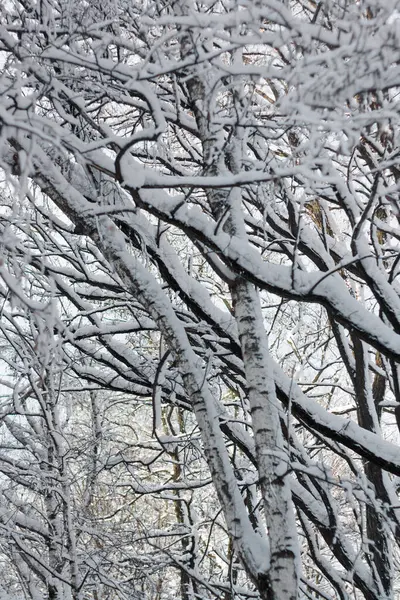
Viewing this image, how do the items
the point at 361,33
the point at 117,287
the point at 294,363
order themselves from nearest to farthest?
the point at 361,33
the point at 117,287
the point at 294,363

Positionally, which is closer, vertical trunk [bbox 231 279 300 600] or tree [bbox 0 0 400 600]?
tree [bbox 0 0 400 600]

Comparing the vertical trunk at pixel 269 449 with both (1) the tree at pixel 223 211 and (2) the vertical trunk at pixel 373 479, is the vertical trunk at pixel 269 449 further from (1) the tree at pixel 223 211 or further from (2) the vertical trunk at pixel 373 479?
(2) the vertical trunk at pixel 373 479

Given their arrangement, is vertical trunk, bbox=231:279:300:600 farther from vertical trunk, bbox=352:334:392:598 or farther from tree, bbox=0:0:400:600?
vertical trunk, bbox=352:334:392:598

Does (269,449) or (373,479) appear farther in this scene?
(373,479)

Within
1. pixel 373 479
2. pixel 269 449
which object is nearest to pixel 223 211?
pixel 269 449

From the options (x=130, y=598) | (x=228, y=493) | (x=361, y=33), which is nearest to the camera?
(x=361, y=33)

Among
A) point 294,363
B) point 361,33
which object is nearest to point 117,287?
point 361,33

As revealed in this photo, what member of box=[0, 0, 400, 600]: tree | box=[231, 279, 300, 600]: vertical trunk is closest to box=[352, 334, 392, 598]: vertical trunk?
box=[0, 0, 400, 600]: tree

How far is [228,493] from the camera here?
3.14 metres

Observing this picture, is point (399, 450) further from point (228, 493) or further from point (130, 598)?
point (130, 598)

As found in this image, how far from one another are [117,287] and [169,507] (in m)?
10.2

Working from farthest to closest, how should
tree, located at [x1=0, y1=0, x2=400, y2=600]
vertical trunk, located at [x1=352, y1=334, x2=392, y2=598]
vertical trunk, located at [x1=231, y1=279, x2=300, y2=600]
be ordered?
vertical trunk, located at [x1=352, y1=334, x2=392, y2=598]
vertical trunk, located at [x1=231, y1=279, x2=300, y2=600]
tree, located at [x1=0, y1=0, x2=400, y2=600]

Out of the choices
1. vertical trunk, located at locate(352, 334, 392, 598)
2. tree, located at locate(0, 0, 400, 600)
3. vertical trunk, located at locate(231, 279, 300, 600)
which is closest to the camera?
tree, located at locate(0, 0, 400, 600)

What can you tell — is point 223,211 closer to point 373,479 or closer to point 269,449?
point 269,449
